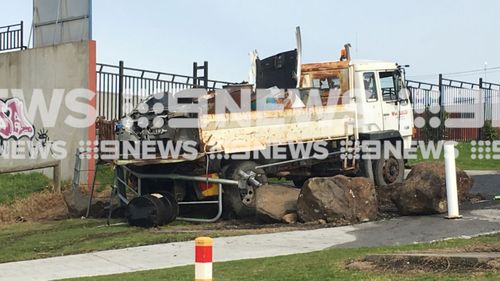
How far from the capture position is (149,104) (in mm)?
14602

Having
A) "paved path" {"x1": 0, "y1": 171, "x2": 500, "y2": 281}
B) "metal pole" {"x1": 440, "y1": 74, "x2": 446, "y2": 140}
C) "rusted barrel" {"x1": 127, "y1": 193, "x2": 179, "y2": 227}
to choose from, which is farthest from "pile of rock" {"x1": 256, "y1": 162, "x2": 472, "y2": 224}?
"metal pole" {"x1": 440, "y1": 74, "x2": 446, "y2": 140}

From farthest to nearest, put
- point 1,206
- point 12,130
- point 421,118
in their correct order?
1. point 421,118
2. point 12,130
3. point 1,206

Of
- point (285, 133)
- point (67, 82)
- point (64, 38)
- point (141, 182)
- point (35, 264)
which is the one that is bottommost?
point (35, 264)

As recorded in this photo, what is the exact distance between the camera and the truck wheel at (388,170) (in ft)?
55.0

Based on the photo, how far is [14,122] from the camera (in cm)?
2262

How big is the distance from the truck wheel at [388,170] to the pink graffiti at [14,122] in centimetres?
1101

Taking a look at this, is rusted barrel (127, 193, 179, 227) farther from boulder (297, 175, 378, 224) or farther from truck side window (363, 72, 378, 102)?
truck side window (363, 72, 378, 102)

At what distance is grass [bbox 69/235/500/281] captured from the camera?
7512mm

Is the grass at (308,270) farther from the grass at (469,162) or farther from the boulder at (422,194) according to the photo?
the grass at (469,162)

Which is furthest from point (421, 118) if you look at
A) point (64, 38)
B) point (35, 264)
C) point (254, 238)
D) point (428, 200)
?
point (35, 264)

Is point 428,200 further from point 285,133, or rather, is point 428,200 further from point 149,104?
point 149,104

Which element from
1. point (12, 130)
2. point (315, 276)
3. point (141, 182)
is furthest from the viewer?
point (12, 130)

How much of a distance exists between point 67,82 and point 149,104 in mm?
7525

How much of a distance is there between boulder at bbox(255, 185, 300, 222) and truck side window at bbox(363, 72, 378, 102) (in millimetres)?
3316
